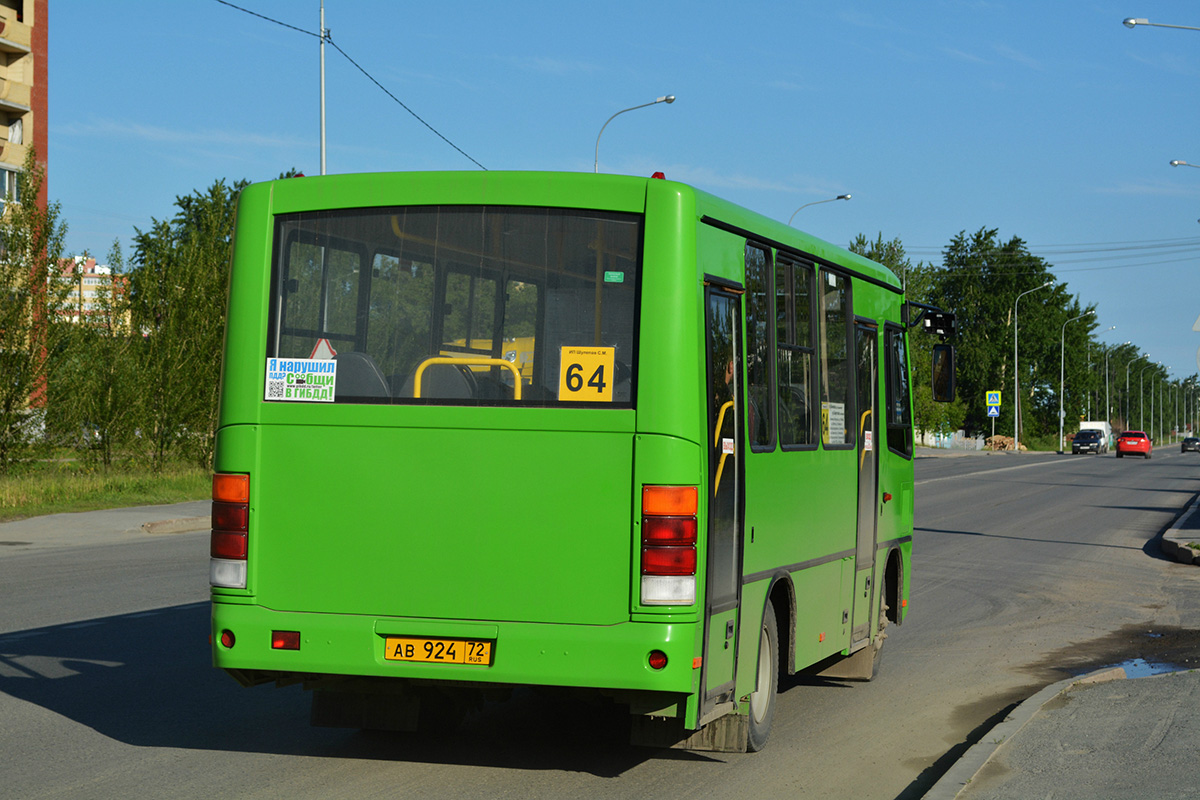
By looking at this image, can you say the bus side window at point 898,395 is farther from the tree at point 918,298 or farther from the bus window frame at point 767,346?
the tree at point 918,298

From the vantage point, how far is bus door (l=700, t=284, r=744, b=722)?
19.0 ft

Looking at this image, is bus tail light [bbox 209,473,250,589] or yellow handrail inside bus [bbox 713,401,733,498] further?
bus tail light [bbox 209,473,250,589]

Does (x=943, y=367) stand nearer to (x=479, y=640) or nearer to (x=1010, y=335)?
(x=479, y=640)

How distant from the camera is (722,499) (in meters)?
5.92

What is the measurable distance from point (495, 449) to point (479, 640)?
2.72 ft

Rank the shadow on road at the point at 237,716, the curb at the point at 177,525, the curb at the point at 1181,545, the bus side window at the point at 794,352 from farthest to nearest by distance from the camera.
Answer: the curb at the point at 177,525 → the curb at the point at 1181,545 → the bus side window at the point at 794,352 → the shadow on road at the point at 237,716

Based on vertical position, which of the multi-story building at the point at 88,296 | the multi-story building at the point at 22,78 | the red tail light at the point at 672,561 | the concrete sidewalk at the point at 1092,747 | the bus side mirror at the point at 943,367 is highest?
→ the multi-story building at the point at 22,78

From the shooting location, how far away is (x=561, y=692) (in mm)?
5812

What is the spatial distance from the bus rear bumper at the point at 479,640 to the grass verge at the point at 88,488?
17.6m

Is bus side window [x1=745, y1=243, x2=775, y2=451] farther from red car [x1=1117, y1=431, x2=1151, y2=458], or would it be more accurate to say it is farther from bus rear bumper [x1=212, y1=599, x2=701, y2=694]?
red car [x1=1117, y1=431, x2=1151, y2=458]

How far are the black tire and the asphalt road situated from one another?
0.12 meters

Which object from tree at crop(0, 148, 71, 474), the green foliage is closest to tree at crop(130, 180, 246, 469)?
tree at crop(0, 148, 71, 474)

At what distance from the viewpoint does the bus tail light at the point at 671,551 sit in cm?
557

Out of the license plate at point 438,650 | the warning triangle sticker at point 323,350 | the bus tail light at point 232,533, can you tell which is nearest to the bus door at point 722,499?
the license plate at point 438,650
